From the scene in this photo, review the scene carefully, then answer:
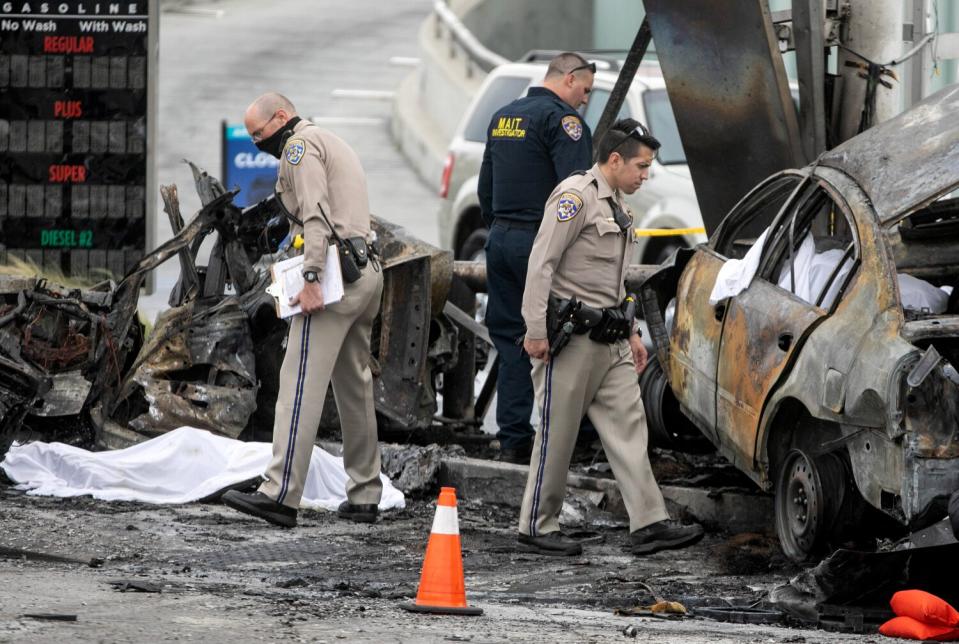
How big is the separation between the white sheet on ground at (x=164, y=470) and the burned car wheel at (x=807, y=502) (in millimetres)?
2200

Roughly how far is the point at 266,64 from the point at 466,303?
64.1 feet

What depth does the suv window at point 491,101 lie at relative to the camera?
15.8 m

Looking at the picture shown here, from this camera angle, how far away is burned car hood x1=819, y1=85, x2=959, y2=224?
709 centimetres

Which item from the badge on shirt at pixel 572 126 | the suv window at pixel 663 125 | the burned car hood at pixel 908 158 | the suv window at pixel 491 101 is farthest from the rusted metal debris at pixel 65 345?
the suv window at pixel 491 101

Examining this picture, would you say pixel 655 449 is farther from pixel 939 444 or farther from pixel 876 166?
pixel 939 444

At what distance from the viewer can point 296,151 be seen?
Result: 8.05 metres

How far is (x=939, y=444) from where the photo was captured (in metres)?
6.48

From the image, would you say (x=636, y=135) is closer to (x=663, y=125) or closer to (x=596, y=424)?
(x=596, y=424)

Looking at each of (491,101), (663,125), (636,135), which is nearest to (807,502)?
(636,135)

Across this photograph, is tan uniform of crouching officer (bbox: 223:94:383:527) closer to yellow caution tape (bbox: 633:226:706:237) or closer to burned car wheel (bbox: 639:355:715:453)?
burned car wheel (bbox: 639:355:715:453)

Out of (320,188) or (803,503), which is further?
(320,188)

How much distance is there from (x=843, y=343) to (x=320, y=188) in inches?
96.5

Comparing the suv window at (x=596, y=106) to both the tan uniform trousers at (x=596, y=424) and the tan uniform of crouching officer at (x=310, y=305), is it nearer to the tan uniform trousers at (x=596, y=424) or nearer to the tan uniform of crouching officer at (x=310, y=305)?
the tan uniform of crouching officer at (x=310, y=305)

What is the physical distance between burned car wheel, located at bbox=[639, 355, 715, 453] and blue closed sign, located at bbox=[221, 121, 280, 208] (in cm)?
872
